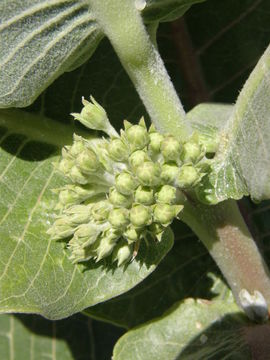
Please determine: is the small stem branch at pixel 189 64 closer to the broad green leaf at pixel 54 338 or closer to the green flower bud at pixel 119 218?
the green flower bud at pixel 119 218

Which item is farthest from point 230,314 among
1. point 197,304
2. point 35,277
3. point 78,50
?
point 78,50

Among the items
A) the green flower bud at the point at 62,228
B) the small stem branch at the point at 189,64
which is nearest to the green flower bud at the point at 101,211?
the green flower bud at the point at 62,228

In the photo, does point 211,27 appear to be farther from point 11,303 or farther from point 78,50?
point 11,303

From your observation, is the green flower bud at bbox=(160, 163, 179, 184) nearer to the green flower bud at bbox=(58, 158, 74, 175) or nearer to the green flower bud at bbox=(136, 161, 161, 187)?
the green flower bud at bbox=(136, 161, 161, 187)

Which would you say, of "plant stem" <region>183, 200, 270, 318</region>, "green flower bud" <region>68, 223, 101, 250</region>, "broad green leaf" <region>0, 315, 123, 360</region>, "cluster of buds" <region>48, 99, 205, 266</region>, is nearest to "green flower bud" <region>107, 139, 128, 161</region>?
"cluster of buds" <region>48, 99, 205, 266</region>

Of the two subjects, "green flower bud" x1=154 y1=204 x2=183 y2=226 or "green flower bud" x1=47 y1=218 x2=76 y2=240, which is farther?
"green flower bud" x1=47 y1=218 x2=76 y2=240

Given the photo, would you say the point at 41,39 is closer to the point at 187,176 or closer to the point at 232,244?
the point at 187,176
